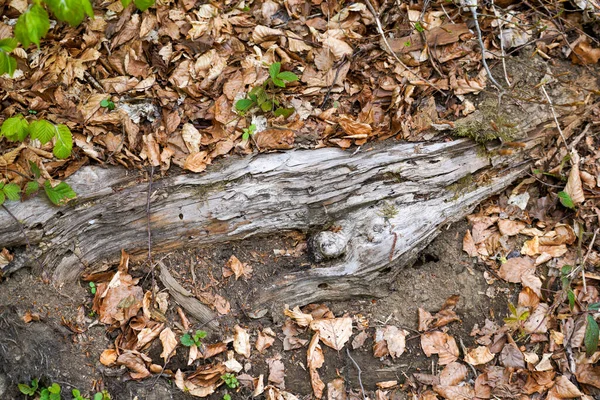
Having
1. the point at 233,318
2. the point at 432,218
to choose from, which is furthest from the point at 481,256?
the point at 233,318

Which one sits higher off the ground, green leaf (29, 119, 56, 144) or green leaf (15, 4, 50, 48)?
green leaf (15, 4, 50, 48)

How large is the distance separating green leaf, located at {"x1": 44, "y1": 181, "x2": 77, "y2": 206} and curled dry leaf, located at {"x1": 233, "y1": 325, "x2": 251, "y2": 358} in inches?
53.4

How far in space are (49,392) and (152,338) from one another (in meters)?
0.66

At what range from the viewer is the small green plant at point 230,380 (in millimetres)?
3039

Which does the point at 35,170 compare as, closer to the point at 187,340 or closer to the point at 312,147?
the point at 187,340

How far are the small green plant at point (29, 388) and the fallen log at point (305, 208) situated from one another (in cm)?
62

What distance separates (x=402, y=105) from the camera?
11.4 ft

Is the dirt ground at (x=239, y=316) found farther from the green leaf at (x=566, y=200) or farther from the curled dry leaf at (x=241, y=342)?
the green leaf at (x=566, y=200)

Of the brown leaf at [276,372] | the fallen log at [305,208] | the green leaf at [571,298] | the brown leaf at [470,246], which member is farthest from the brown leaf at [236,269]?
the green leaf at [571,298]

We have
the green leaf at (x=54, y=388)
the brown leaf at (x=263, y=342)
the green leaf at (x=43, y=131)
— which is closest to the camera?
the green leaf at (x=43, y=131)

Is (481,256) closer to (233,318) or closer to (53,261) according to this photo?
(233,318)

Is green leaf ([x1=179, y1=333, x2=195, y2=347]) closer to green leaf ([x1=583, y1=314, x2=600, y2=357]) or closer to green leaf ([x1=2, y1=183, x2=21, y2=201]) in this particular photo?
green leaf ([x1=2, y1=183, x2=21, y2=201])

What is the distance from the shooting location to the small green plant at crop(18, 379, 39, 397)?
9.53 ft

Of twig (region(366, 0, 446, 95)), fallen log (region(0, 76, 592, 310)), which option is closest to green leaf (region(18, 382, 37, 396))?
fallen log (region(0, 76, 592, 310))
